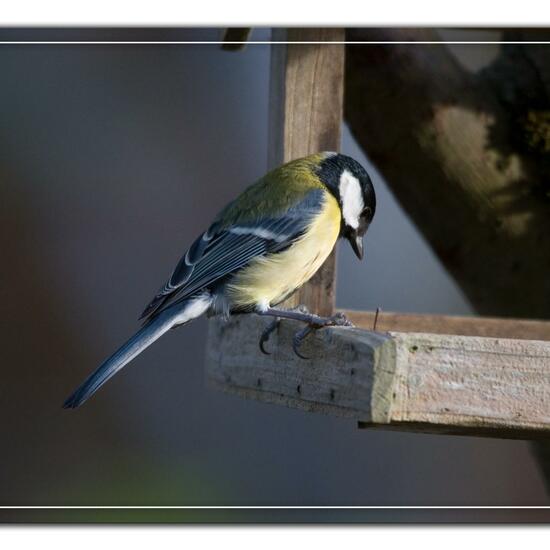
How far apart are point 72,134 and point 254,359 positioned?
3.72ft

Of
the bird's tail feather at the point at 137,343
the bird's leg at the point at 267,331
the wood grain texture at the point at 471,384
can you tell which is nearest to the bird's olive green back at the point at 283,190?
the bird's tail feather at the point at 137,343

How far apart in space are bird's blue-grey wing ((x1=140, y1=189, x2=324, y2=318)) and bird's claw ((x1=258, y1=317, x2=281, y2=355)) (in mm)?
193

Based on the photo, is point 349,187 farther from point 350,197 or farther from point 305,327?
point 305,327

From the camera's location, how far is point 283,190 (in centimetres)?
152

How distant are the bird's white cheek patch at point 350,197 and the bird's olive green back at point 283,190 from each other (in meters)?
0.04

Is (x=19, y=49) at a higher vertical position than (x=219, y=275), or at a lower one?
higher

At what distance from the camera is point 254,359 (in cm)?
129

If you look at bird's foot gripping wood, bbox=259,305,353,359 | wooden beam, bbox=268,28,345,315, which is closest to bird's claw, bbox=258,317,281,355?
bird's foot gripping wood, bbox=259,305,353,359

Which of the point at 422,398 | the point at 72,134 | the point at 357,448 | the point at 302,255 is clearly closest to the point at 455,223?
the point at 302,255

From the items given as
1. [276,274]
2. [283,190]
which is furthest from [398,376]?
[283,190]

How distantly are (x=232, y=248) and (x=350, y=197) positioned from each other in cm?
21

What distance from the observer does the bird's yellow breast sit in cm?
144

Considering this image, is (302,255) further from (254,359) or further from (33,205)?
(33,205)

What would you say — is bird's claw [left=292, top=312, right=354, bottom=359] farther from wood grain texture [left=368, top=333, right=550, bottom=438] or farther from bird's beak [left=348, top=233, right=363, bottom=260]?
bird's beak [left=348, top=233, right=363, bottom=260]
